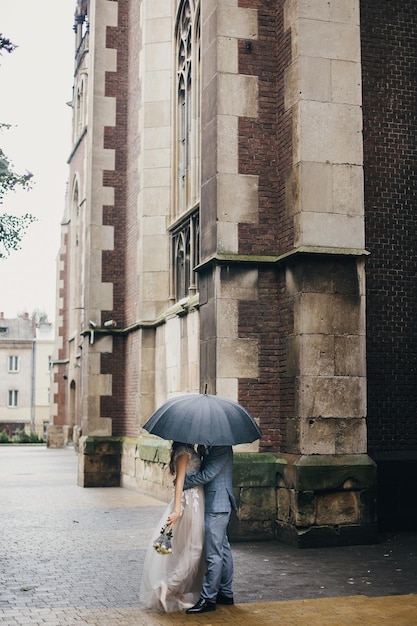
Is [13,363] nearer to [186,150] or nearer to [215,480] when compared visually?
[186,150]

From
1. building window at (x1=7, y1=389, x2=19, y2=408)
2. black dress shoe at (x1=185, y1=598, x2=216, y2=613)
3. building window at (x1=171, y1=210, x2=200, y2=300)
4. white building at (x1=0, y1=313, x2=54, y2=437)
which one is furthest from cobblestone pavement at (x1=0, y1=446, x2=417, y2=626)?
building window at (x1=7, y1=389, x2=19, y2=408)

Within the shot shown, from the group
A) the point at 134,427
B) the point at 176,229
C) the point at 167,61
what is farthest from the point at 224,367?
the point at 167,61

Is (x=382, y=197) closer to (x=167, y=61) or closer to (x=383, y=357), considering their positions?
(x=383, y=357)

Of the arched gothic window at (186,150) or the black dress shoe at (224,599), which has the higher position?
the arched gothic window at (186,150)

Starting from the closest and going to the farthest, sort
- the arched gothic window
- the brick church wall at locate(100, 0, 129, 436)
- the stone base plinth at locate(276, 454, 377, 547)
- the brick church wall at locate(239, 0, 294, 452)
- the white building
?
the stone base plinth at locate(276, 454, 377, 547)
the brick church wall at locate(239, 0, 294, 452)
the arched gothic window
the brick church wall at locate(100, 0, 129, 436)
the white building

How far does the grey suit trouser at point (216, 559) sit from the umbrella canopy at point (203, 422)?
30.0 inches

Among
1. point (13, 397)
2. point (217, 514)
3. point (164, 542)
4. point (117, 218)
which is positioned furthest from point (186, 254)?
point (13, 397)

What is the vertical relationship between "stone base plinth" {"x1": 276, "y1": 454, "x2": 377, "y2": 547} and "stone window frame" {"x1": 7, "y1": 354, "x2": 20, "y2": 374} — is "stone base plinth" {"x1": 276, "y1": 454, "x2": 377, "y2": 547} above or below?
below

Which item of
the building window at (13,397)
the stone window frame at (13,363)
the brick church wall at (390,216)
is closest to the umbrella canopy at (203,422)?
the brick church wall at (390,216)

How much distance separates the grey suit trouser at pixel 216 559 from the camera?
7.29 meters

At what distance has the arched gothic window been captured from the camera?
53.4 feet

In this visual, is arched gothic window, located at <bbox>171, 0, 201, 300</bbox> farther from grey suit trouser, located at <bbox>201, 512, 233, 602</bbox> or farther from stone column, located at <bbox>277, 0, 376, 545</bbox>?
grey suit trouser, located at <bbox>201, 512, 233, 602</bbox>

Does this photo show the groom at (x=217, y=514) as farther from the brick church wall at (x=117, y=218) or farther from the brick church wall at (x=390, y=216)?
the brick church wall at (x=117, y=218)

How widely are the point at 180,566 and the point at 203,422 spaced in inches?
49.0
